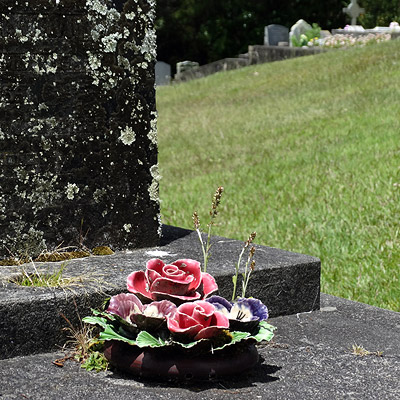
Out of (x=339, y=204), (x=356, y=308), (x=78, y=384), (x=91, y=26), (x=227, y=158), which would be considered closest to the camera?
(x=78, y=384)

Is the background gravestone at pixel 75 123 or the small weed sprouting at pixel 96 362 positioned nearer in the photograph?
the small weed sprouting at pixel 96 362

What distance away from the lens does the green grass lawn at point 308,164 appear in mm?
4996

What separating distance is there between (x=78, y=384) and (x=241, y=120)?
893 centimetres

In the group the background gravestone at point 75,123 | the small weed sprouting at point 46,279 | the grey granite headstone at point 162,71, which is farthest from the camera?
the grey granite headstone at point 162,71

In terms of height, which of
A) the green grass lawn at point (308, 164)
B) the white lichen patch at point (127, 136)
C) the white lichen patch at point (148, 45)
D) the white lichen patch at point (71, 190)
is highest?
the white lichen patch at point (148, 45)

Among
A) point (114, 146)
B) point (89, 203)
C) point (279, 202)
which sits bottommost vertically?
point (279, 202)

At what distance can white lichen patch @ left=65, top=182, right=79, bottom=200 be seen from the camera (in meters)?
3.19

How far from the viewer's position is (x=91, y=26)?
314 cm

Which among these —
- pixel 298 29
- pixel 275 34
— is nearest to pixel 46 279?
pixel 298 29

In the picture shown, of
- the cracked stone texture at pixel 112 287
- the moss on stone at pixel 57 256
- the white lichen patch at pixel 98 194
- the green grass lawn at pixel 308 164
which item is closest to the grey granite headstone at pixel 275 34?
the green grass lawn at pixel 308 164

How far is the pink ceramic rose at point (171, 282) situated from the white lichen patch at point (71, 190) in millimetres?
687

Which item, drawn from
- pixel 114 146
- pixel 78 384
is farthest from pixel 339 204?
pixel 78 384

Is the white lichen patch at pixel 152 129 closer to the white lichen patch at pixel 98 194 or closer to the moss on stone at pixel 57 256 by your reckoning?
the white lichen patch at pixel 98 194

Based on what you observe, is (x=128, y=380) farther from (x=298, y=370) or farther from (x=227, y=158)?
(x=227, y=158)
